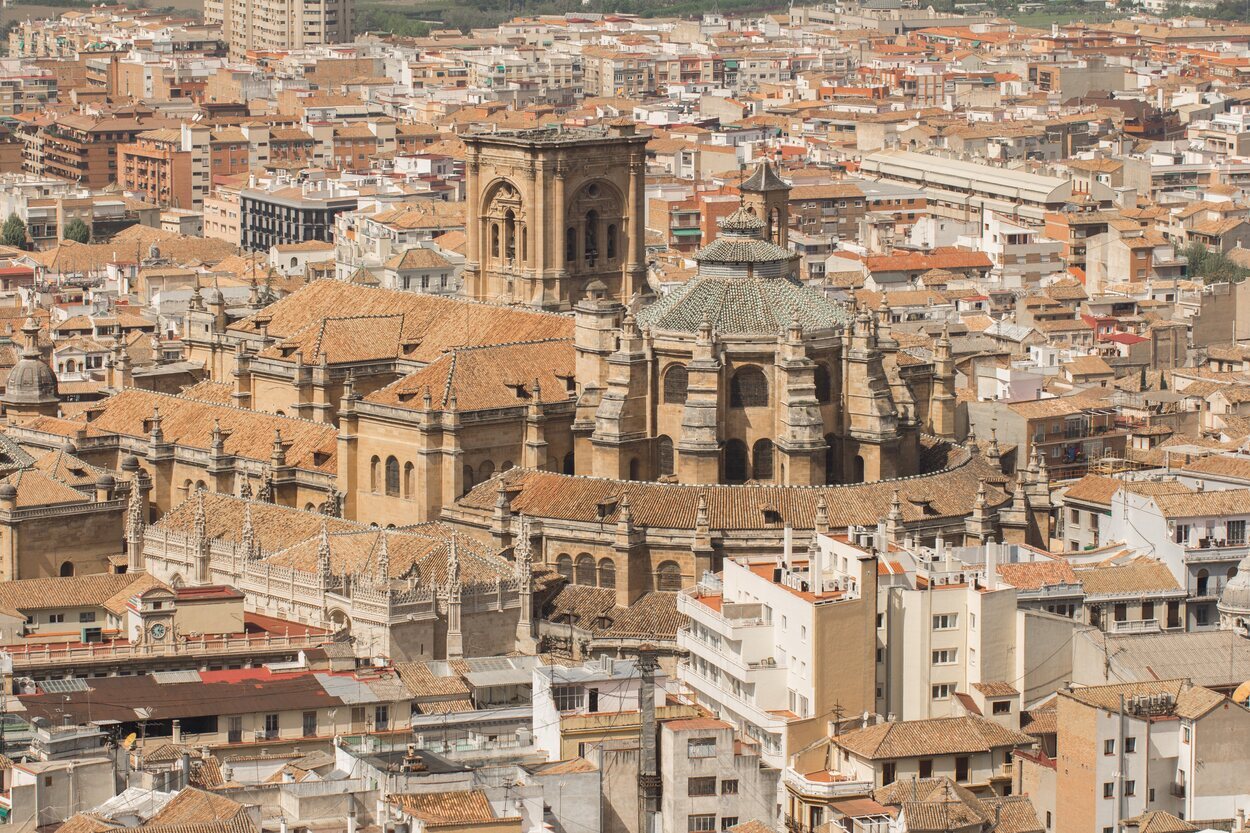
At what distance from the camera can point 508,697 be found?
308 ft

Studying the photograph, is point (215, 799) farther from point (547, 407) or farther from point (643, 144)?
point (643, 144)

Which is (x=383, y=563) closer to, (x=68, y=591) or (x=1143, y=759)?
(x=68, y=591)

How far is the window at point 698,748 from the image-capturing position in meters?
86.1

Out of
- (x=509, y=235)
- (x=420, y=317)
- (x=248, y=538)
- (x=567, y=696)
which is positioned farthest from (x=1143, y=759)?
(x=509, y=235)

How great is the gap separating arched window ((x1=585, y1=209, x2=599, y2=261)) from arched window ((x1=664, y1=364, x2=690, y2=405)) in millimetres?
21641

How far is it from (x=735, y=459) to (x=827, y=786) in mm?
23899

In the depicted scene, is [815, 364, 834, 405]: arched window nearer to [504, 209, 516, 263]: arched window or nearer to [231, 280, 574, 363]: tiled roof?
[231, 280, 574, 363]: tiled roof

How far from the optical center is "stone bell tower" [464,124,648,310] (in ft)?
424

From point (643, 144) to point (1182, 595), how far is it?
120ft

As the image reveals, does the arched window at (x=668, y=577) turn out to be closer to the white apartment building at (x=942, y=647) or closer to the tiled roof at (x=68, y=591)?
the white apartment building at (x=942, y=647)

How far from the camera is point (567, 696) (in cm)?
8938

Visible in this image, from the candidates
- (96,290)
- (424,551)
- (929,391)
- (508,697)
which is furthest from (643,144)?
(96,290)

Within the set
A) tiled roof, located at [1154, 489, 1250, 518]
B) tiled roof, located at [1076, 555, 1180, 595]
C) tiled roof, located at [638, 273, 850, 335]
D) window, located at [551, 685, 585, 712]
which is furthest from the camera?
tiled roof, located at [638, 273, 850, 335]

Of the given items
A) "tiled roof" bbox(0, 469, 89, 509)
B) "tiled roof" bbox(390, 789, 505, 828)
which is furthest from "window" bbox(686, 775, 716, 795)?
"tiled roof" bbox(0, 469, 89, 509)
